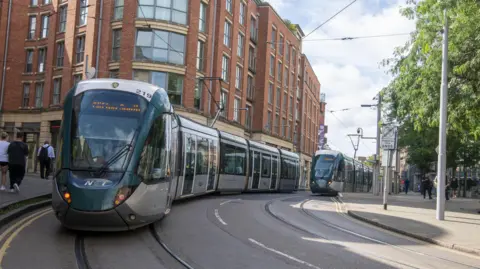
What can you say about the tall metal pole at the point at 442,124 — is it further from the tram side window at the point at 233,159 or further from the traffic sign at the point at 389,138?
the tram side window at the point at 233,159

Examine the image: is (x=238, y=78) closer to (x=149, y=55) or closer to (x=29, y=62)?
(x=149, y=55)

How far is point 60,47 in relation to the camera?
3803 centimetres

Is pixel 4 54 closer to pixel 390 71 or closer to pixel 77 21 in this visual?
pixel 77 21

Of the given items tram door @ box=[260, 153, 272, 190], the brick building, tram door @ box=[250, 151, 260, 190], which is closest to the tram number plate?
the brick building

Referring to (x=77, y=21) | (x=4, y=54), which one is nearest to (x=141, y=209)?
(x=77, y=21)

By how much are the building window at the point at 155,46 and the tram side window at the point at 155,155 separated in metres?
24.6

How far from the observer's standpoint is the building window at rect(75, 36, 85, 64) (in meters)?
35.9

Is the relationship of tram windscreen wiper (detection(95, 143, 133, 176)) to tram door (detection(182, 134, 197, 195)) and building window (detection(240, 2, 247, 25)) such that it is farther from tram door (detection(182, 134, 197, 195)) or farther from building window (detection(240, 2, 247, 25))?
building window (detection(240, 2, 247, 25))

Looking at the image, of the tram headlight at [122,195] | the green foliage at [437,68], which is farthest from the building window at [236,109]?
the tram headlight at [122,195]

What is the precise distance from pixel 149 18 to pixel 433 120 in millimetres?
21835

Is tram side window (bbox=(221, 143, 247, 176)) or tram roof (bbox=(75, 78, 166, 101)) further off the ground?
tram roof (bbox=(75, 78, 166, 101))

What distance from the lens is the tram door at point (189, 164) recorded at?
15.0 m

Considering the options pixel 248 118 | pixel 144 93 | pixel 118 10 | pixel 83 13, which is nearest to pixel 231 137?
pixel 144 93

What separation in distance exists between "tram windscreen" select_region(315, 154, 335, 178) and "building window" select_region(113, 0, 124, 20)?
55.4 ft
